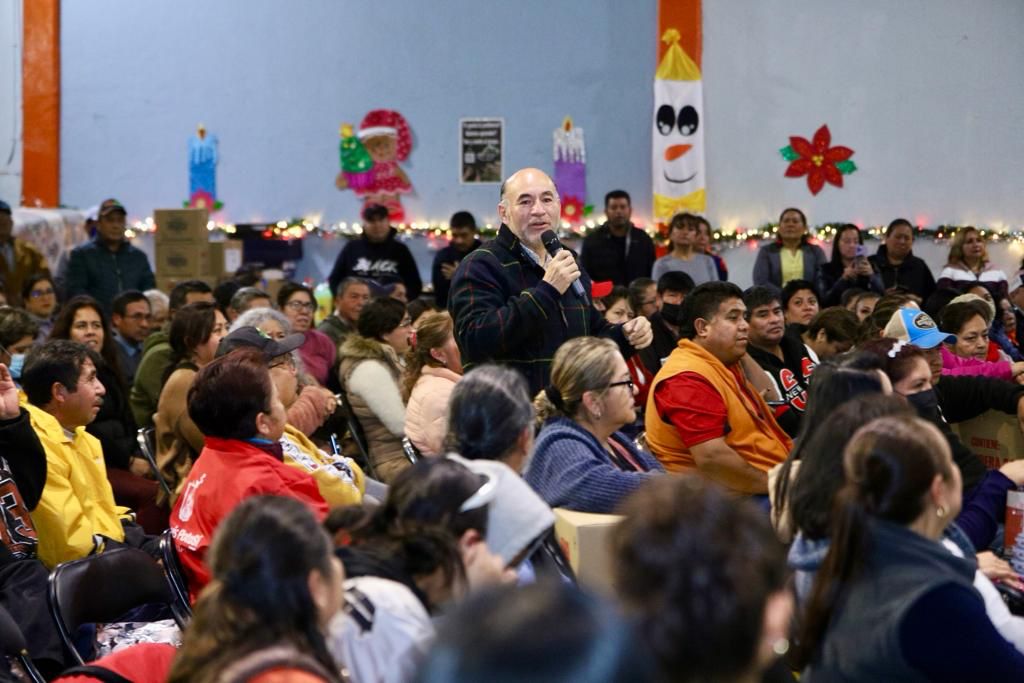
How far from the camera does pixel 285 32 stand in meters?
10.1

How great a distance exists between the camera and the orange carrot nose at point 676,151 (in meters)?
9.96

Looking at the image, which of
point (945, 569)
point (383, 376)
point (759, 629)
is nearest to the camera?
point (759, 629)

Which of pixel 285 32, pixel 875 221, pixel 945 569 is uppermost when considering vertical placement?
pixel 285 32

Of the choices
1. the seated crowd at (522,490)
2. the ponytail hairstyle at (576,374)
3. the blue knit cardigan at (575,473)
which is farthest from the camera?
the ponytail hairstyle at (576,374)

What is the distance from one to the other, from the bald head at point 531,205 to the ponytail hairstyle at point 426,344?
884 mm

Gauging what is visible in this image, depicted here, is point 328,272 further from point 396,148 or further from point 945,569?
point 945,569

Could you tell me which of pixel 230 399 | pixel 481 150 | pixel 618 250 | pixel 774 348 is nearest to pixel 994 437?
pixel 774 348

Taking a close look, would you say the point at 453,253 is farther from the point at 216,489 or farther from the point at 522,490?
the point at 522,490

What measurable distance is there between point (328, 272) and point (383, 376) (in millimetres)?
5281

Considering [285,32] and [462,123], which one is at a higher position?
[285,32]

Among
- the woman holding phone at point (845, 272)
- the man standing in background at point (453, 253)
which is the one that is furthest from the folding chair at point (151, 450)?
the woman holding phone at point (845, 272)

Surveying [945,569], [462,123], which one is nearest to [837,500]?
[945,569]

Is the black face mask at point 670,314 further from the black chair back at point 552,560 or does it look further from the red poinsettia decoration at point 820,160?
the red poinsettia decoration at point 820,160

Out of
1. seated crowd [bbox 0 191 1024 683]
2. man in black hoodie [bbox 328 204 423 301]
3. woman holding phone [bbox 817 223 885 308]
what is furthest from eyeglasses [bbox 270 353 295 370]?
woman holding phone [bbox 817 223 885 308]
